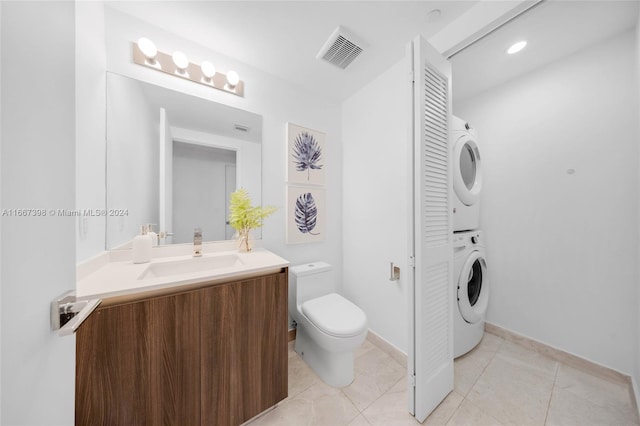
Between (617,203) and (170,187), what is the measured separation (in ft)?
10.1

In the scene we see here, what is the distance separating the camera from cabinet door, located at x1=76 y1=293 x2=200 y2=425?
0.80m

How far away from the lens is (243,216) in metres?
1.58

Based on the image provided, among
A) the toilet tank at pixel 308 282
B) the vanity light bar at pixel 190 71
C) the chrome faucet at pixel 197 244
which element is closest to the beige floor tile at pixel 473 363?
the toilet tank at pixel 308 282

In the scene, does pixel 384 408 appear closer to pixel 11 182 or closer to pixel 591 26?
pixel 11 182

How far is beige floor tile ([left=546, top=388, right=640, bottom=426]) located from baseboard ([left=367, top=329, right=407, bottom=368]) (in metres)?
0.78

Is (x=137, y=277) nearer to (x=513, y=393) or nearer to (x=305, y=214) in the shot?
(x=305, y=214)

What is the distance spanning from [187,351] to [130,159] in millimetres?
1182

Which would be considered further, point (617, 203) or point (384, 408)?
point (617, 203)

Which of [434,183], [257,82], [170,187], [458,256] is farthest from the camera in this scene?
[257,82]

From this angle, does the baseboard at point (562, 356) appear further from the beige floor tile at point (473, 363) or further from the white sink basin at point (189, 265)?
the white sink basin at point (189, 265)

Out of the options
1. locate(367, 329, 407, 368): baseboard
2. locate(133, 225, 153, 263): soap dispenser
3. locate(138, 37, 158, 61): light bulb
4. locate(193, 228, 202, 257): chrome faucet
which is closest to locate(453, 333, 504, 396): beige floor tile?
locate(367, 329, 407, 368): baseboard

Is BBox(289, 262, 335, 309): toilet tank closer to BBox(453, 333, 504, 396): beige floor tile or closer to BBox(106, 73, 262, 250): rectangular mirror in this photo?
BBox(106, 73, 262, 250): rectangular mirror

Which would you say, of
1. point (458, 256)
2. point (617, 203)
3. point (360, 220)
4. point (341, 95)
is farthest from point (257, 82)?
point (617, 203)

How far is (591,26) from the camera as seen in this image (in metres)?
1.34
